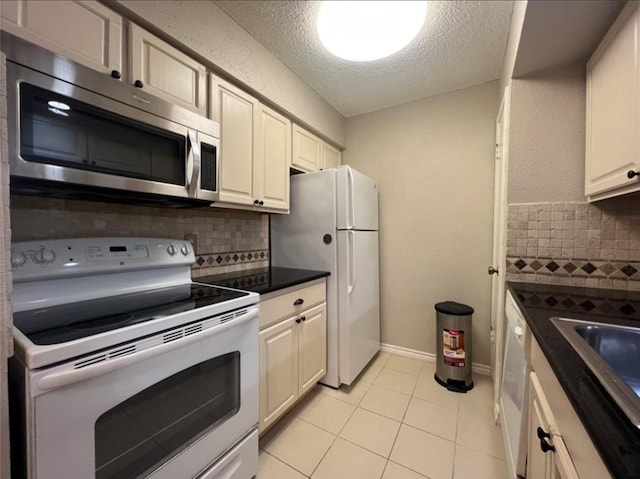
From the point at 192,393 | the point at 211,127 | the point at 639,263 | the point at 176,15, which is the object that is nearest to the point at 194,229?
the point at 211,127

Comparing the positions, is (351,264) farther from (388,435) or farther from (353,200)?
(388,435)

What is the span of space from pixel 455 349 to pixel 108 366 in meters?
2.09

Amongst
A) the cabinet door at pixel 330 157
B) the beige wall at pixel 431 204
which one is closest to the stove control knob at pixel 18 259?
the cabinet door at pixel 330 157

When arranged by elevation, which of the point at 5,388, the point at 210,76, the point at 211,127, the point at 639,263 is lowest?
the point at 5,388

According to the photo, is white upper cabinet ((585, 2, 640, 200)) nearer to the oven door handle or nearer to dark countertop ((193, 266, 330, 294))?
dark countertop ((193, 266, 330, 294))

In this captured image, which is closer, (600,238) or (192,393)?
(192,393)

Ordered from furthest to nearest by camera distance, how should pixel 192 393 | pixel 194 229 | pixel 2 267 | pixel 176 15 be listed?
1. pixel 194 229
2. pixel 176 15
3. pixel 192 393
4. pixel 2 267

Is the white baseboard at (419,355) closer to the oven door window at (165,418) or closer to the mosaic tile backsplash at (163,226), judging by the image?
the mosaic tile backsplash at (163,226)

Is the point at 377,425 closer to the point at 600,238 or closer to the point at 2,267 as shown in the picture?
the point at 600,238

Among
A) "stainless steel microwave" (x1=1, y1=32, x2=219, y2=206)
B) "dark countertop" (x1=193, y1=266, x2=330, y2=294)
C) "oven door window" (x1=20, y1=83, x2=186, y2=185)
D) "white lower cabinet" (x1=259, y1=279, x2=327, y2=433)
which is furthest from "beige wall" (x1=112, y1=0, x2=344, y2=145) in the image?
"white lower cabinet" (x1=259, y1=279, x2=327, y2=433)

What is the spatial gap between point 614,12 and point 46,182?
220 cm

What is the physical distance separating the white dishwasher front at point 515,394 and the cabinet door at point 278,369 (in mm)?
1099

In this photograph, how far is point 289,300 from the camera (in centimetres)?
157

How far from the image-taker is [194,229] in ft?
5.44
